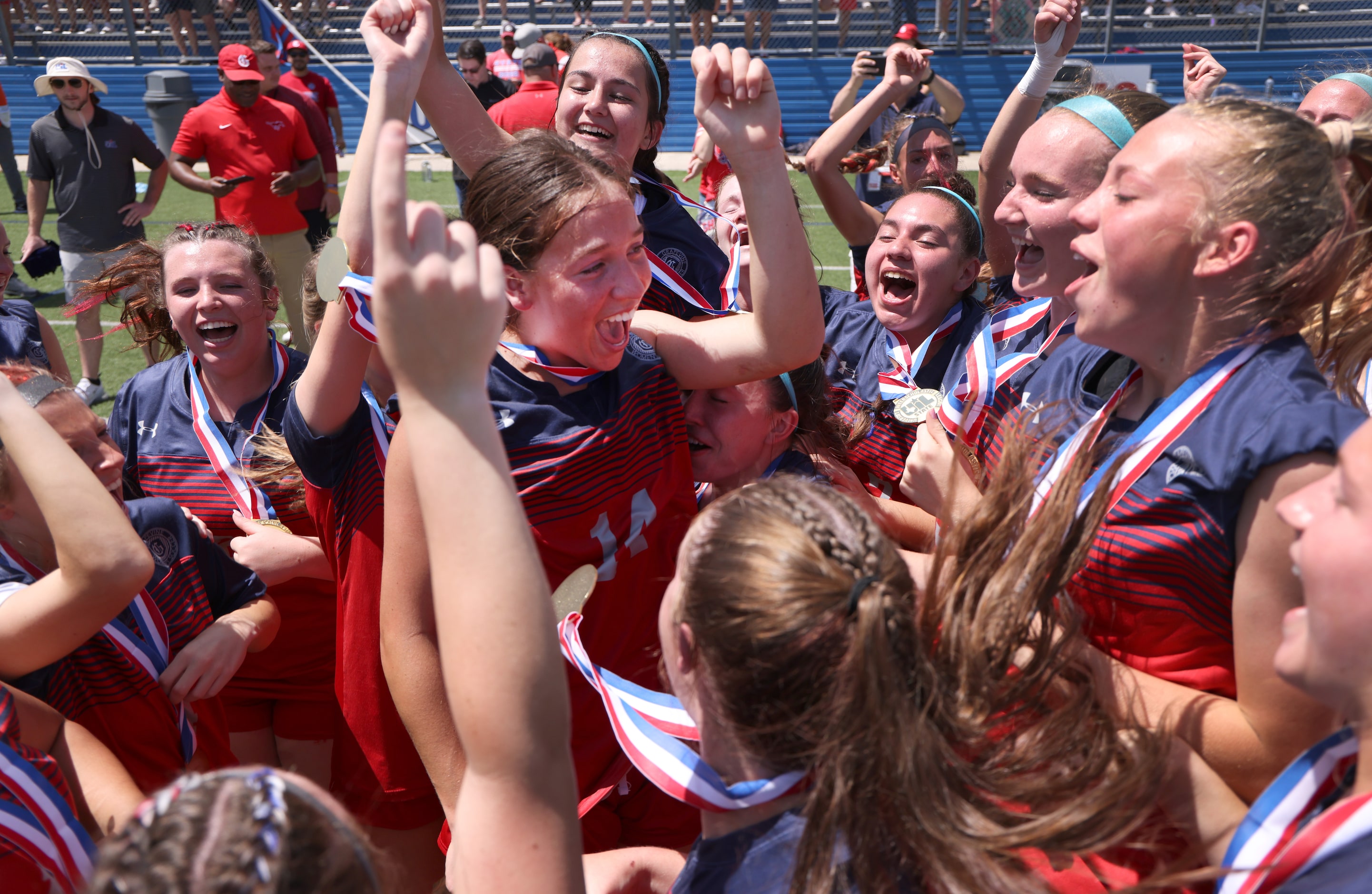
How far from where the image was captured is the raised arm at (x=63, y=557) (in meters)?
1.86

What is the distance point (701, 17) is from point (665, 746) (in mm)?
21887

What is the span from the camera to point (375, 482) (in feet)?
7.82

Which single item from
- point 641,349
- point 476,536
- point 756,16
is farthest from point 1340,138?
point 756,16

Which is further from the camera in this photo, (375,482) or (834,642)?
(375,482)

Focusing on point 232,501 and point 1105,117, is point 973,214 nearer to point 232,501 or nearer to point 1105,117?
point 1105,117

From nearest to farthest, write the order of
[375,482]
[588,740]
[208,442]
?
[588,740] → [375,482] → [208,442]

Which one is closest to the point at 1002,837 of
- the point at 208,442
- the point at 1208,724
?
the point at 1208,724

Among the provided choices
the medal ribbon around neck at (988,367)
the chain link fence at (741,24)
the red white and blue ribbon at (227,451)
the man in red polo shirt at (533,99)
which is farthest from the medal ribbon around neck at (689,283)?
the chain link fence at (741,24)

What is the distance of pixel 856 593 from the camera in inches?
52.3

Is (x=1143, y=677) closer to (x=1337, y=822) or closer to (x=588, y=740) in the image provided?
(x=1337, y=822)

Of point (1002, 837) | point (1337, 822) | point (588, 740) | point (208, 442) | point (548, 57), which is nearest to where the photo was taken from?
point (1337, 822)

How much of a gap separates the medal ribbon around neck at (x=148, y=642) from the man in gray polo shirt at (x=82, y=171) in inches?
261

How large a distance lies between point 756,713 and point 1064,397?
1218 mm

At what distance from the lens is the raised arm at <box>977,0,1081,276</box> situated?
11.6ft
